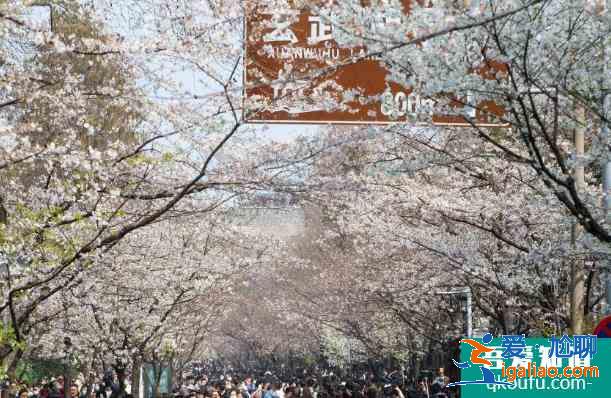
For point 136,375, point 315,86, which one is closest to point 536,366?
point 315,86

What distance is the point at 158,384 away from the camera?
2725 centimetres

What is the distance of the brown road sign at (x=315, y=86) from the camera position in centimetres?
831

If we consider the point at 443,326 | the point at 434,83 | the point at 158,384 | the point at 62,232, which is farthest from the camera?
the point at 158,384

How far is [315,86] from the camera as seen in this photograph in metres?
9.34

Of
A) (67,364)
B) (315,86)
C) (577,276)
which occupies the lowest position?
(67,364)

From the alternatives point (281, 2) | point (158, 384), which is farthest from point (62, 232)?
point (158, 384)

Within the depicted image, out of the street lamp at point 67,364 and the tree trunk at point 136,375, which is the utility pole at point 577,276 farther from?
the tree trunk at point 136,375

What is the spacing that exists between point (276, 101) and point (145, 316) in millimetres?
12667

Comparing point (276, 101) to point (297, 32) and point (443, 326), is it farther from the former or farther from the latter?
point (443, 326)
